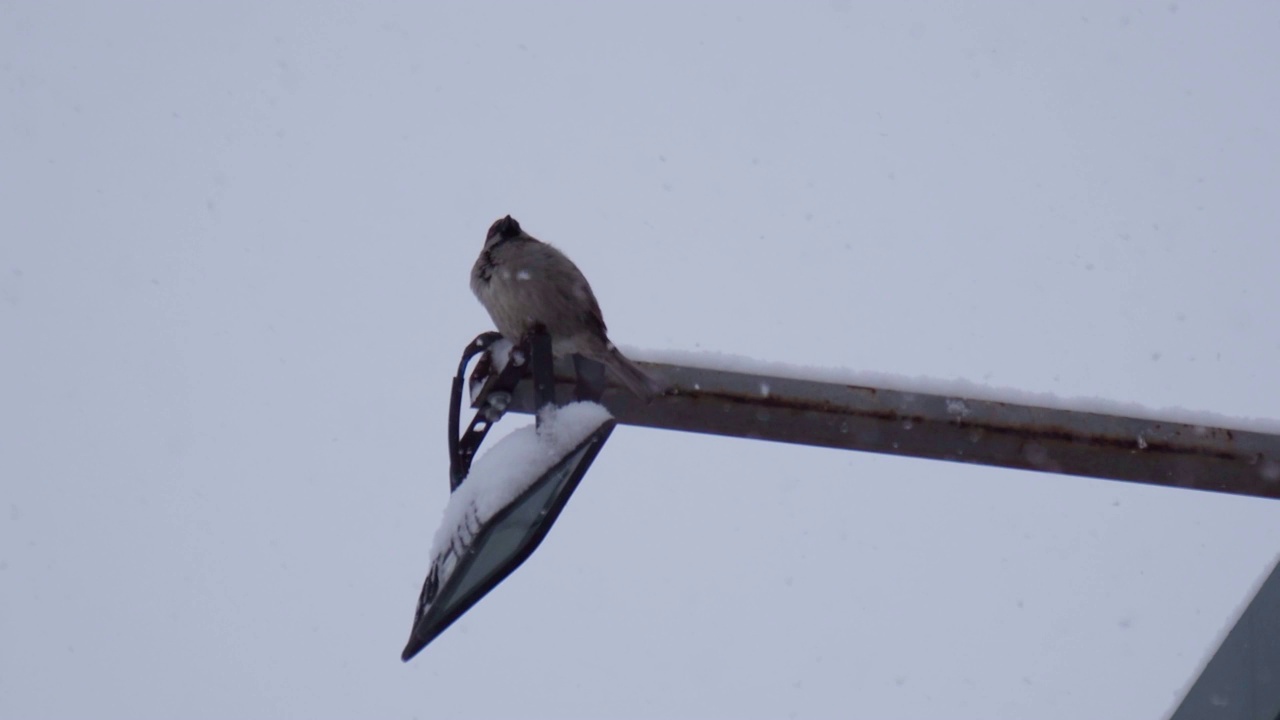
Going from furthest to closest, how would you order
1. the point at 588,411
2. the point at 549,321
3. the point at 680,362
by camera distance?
the point at 549,321, the point at 680,362, the point at 588,411

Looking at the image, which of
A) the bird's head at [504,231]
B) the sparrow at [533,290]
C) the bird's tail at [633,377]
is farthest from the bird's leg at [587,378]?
the bird's head at [504,231]

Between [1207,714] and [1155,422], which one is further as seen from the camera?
[1207,714]

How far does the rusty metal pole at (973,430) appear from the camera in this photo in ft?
8.35

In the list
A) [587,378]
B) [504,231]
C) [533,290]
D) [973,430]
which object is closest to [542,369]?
[587,378]

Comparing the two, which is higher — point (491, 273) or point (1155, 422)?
point (491, 273)

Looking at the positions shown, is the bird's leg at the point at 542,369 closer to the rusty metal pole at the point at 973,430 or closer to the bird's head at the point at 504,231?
the rusty metal pole at the point at 973,430

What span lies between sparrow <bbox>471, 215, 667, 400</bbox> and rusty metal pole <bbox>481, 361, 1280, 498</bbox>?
0.60 meters

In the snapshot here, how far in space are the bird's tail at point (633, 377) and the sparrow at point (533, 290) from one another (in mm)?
515

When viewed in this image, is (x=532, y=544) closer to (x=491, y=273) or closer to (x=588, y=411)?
(x=588, y=411)

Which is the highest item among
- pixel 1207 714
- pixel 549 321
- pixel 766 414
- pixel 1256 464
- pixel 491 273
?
pixel 491 273

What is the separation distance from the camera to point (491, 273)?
442cm

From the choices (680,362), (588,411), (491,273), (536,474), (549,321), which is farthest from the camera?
(491,273)

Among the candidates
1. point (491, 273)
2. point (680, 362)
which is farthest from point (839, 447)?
point (491, 273)

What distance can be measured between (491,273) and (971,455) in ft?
7.33
